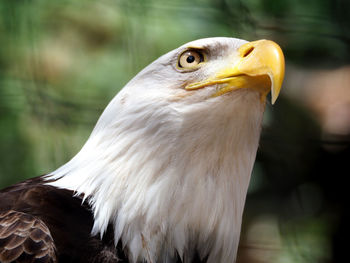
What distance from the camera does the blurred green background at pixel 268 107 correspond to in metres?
3.00

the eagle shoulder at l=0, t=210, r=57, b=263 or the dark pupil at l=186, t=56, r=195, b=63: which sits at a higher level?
the dark pupil at l=186, t=56, r=195, b=63

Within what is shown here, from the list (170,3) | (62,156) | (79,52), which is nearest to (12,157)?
(62,156)

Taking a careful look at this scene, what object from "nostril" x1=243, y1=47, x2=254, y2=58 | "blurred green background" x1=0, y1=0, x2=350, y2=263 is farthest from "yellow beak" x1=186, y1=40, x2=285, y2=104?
"blurred green background" x1=0, y1=0, x2=350, y2=263

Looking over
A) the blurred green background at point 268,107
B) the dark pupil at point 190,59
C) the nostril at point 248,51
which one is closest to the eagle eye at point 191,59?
the dark pupil at point 190,59

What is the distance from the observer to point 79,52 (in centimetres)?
339

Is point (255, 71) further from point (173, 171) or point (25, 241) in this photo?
point (25, 241)

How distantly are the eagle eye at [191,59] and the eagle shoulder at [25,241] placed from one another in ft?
1.94

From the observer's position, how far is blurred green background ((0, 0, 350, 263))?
118 inches

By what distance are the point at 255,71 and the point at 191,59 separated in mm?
230

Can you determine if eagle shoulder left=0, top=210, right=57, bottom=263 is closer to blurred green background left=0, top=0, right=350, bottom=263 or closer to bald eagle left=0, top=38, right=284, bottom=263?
bald eagle left=0, top=38, right=284, bottom=263

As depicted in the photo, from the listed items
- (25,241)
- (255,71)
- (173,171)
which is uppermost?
(255,71)

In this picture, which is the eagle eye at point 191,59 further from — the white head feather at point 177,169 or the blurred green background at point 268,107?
the blurred green background at point 268,107

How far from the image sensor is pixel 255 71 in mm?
1546

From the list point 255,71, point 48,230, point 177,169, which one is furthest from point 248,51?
point 48,230
